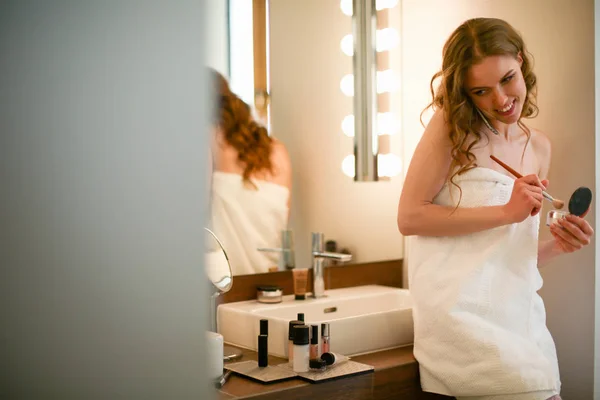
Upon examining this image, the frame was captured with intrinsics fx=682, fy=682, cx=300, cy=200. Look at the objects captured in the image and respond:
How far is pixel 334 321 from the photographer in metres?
1.81

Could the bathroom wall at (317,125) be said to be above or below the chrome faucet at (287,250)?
above

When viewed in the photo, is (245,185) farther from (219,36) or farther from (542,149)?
(542,149)

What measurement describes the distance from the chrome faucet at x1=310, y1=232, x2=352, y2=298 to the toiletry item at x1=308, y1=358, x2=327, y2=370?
52cm

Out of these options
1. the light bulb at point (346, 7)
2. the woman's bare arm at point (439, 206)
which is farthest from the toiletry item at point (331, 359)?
the light bulb at point (346, 7)

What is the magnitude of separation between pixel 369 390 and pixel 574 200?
760 mm

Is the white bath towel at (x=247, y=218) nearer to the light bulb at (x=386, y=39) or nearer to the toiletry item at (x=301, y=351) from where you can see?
the toiletry item at (x=301, y=351)

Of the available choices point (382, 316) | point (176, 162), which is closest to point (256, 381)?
point (382, 316)

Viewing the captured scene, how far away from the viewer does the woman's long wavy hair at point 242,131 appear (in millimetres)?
1961

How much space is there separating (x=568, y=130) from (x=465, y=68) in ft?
1.61

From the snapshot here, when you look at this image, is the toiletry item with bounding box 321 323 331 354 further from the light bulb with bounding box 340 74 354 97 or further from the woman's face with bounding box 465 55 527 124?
the light bulb with bounding box 340 74 354 97

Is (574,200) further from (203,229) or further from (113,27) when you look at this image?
(113,27)

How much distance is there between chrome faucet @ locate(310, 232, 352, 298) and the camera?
217cm

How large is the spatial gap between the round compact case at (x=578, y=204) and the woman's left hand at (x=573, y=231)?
2cm

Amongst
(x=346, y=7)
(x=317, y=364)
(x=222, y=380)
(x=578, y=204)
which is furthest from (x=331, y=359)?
(x=346, y=7)
